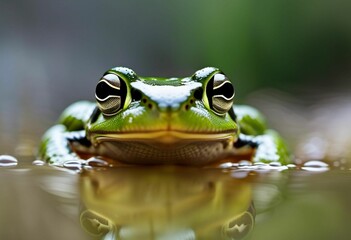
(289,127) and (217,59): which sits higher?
(217,59)

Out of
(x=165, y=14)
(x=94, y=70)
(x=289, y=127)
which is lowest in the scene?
(x=289, y=127)

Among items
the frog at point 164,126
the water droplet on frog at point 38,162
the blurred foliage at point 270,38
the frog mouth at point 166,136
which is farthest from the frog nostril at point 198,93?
the blurred foliage at point 270,38

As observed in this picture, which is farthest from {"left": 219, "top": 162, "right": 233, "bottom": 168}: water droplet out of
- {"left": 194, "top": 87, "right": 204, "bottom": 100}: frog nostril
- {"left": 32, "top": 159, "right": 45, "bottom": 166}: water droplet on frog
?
{"left": 32, "top": 159, "right": 45, "bottom": 166}: water droplet on frog

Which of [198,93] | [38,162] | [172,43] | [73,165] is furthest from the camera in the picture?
[172,43]

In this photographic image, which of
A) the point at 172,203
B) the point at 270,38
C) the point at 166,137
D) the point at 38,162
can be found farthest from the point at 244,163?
the point at 270,38

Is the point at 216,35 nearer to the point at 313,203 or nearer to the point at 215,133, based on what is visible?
the point at 215,133

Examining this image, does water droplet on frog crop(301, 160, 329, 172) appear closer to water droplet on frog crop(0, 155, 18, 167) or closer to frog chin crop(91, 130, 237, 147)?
frog chin crop(91, 130, 237, 147)

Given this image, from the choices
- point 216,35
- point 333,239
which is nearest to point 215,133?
point 333,239

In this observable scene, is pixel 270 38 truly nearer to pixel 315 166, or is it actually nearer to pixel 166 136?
pixel 315 166
